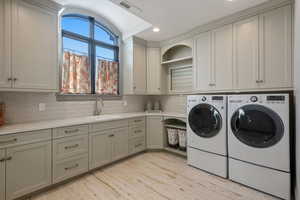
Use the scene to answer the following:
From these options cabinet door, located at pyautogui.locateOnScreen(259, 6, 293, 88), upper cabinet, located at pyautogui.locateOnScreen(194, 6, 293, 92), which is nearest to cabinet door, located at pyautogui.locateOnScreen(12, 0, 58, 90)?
upper cabinet, located at pyautogui.locateOnScreen(194, 6, 293, 92)

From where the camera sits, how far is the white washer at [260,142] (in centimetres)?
182

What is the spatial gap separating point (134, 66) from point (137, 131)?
4.82ft

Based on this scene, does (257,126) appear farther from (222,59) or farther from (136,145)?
(136,145)

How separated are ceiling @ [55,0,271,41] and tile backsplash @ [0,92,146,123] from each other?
1673 mm

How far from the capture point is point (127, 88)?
3.58 m

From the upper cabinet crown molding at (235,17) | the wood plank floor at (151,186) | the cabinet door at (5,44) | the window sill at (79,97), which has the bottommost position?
the wood plank floor at (151,186)

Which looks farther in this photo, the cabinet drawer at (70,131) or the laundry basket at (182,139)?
the laundry basket at (182,139)

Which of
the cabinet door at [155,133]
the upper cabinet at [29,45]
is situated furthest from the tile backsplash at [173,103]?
the upper cabinet at [29,45]

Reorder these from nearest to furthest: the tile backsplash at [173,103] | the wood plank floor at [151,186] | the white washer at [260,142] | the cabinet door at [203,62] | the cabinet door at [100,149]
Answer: the white washer at [260,142] < the wood plank floor at [151,186] < the cabinet door at [100,149] < the cabinet door at [203,62] < the tile backsplash at [173,103]

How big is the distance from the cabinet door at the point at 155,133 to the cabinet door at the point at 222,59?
137cm

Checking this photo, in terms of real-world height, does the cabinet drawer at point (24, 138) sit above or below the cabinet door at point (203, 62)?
below

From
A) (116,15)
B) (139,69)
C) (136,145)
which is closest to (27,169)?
(136,145)

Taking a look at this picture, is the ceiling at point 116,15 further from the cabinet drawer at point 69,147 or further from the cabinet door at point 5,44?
the cabinet drawer at point 69,147

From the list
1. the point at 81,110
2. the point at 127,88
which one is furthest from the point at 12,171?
the point at 127,88
